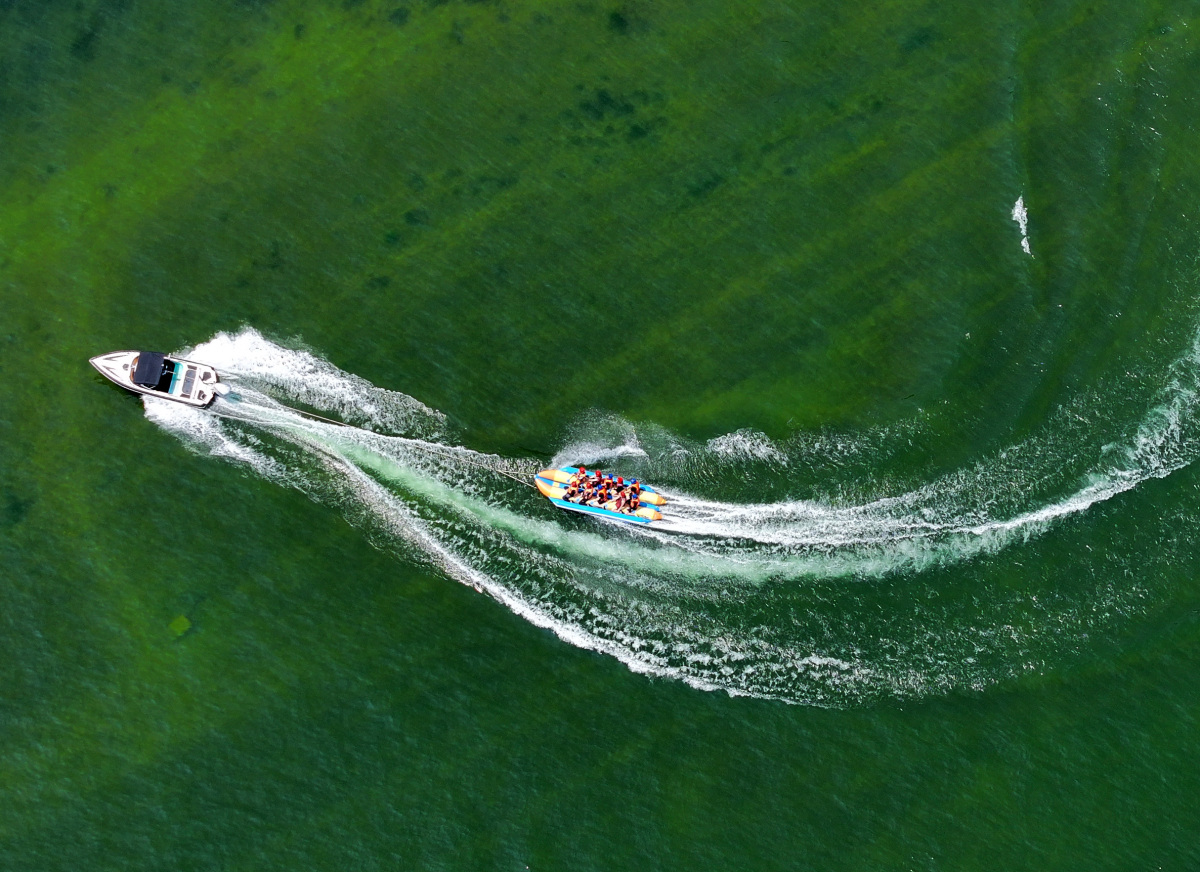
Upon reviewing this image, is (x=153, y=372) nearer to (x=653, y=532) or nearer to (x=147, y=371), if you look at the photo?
(x=147, y=371)

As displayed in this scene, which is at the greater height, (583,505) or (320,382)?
(320,382)

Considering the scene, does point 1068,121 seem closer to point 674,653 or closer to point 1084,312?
point 1084,312

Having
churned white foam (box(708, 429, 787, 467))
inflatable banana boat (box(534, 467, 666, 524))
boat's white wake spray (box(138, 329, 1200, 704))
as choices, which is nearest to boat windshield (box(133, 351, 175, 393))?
boat's white wake spray (box(138, 329, 1200, 704))

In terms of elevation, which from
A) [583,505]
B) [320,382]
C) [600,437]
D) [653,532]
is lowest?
[653,532]

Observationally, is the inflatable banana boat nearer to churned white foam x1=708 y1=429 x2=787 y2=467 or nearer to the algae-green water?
the algae-green water

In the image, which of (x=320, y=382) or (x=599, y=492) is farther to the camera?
(x=320, y=382)

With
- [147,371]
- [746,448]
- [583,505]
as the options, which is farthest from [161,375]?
[746,448]

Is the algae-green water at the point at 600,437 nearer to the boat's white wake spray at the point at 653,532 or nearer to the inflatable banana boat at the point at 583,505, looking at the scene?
the boat's white wake spray at the point at 653,532
